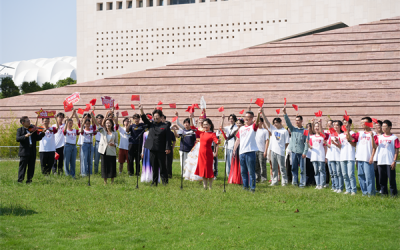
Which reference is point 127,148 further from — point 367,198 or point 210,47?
point 210,47

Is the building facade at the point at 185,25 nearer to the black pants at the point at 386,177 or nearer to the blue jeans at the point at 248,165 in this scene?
the black pants at the point at 386,177

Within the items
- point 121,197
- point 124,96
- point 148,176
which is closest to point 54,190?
point 121,197

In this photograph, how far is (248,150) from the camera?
889cm

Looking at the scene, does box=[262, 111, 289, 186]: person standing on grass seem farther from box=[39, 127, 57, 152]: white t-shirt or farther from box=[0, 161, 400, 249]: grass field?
box=[39, 127, 57, 152]: white t-shirt

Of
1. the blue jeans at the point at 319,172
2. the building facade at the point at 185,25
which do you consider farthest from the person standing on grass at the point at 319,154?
the building facade at the point at 185,25

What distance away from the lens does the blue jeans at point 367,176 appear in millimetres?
8451

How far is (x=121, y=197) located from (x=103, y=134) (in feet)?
8.85

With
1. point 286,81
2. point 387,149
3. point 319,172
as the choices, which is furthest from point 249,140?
point 286,81

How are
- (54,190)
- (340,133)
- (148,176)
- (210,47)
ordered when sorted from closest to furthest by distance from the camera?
(54,190)
(340,133)
(148,176)
(210,47)

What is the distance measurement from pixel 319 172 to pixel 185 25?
24688 mm

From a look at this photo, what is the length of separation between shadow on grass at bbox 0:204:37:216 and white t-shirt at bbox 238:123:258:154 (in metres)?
4.59

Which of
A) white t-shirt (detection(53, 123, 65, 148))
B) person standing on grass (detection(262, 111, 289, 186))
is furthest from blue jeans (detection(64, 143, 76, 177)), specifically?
person standing on grass (detection(262, 111, 289, 186))

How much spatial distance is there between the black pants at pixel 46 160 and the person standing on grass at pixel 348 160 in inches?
311

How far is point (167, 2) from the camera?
33.2 m
